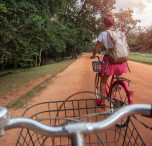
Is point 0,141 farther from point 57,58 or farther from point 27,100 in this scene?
point 57,58

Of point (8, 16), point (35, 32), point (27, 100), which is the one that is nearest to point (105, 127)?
point (27, 100)

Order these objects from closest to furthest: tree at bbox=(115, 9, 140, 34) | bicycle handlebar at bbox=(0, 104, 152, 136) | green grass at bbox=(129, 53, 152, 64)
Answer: bicycle handlebar at bbox=(0, 104, 152, 136)
green grass at bbox=(129, 53, 152, 64)
tree at bbox=(115, 9, 140, 34)

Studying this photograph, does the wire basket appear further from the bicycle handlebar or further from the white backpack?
the white backpack

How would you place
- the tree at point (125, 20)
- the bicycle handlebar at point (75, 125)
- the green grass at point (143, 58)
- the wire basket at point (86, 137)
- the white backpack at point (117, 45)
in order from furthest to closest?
the tree at point (125, 20)
the green grass at point (143, 58)
the white backpack at point (117, 45)
the wire basket at point (86, 137)
the bicycle handlebar at point (75, 125)

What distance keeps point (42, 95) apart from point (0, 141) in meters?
2.55

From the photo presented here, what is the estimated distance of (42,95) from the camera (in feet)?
16.7

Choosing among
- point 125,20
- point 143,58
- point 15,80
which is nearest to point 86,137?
point 15,80

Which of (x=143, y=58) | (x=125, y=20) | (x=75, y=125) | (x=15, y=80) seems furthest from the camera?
(x=125, y=20)

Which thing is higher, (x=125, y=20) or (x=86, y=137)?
(x=125, y=20)

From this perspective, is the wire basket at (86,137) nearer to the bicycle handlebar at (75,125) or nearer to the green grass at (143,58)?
the bicycle handlebar at (75,125)

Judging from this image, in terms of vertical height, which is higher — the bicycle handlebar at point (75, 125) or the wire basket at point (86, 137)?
the bicycle handlebar at point (75, 125)

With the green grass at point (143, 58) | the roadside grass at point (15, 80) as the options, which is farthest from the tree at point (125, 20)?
the roadside grass at point (15, 80)

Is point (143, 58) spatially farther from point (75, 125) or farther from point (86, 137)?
point (75, 125)

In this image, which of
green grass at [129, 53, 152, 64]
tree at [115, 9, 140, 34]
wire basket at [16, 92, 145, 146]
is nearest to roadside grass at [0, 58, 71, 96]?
wire basket at [16, 92, 145, 146]
